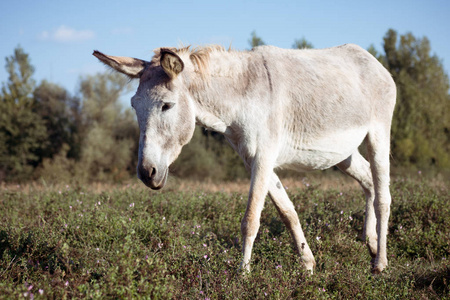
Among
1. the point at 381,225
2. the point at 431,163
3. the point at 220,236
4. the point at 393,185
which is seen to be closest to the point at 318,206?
the point at 381,225

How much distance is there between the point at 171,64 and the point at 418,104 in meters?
30.6

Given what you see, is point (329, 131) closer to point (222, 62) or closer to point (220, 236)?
point (222, 62)

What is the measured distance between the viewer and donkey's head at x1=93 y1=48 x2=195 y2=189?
336cm

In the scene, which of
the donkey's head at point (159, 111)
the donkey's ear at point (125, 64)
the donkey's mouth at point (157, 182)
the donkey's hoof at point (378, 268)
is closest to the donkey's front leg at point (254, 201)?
the donkey's head at point (159, 111)

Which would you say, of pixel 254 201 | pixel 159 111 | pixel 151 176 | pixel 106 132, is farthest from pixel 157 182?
pixel 106 132

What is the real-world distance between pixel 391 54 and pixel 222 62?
111 ft

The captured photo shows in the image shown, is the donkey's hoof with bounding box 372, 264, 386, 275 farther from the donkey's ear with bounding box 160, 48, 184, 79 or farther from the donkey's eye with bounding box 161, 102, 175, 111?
the donkey's ear with bounding box 160, 48, 184, 79

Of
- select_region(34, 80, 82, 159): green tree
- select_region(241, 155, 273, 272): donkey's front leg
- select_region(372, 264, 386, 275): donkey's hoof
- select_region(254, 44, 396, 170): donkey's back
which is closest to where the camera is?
select_region(241, 155, 273, 272): donkey's front leg

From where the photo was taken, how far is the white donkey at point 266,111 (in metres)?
3.50

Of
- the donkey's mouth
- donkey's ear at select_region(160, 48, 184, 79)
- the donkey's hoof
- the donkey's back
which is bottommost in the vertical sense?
the donkey's hoof

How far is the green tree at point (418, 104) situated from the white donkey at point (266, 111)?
25.8 m

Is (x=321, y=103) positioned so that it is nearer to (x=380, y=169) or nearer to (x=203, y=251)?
(x=380, y=169)

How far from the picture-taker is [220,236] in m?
5.02

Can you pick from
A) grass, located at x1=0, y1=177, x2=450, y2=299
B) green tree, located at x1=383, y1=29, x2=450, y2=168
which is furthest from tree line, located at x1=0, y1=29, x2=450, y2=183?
grass, located at x1=0, y1=177, x2=450, y2=299
